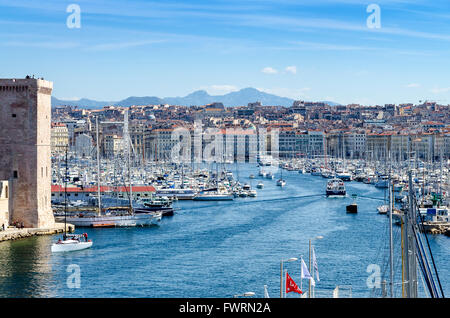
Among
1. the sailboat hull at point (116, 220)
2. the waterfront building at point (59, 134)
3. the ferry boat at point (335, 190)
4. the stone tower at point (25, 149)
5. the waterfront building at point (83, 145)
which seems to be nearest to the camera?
the stone tower at point (25, 149)

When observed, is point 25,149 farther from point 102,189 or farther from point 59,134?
point 59,134

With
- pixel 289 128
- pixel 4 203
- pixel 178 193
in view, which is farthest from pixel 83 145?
pixel 4 203

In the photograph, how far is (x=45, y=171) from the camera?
362 inches

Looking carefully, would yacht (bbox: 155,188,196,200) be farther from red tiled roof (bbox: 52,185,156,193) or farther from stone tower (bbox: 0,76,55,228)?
stone tower (bbox: 0,76,55,228)

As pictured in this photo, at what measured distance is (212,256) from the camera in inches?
310

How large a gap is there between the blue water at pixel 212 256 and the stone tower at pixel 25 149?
1.62 feet

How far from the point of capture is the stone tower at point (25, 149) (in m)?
8.92

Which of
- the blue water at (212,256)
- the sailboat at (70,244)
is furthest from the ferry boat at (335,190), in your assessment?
the sailboat at (70,244)

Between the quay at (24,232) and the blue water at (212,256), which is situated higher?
the quay at (24,232)

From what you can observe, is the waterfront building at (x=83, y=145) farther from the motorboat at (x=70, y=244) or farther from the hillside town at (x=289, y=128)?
the motorboat at (x=70, y=244)

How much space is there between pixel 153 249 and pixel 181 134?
22.5 metres

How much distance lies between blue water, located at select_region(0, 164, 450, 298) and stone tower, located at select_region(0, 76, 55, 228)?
49cm

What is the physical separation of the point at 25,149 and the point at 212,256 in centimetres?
290
